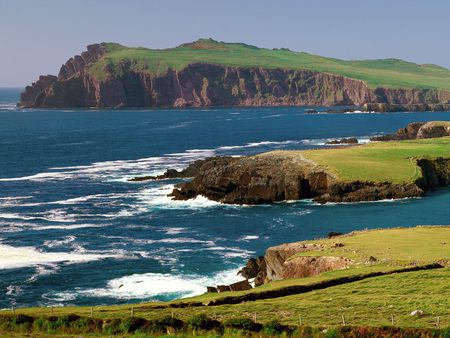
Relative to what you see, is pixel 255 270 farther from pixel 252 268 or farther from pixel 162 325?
pixel 162 325

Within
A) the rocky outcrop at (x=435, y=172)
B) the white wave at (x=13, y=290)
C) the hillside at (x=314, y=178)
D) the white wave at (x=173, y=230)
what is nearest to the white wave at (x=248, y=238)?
the white wave at (x=173, y=230)

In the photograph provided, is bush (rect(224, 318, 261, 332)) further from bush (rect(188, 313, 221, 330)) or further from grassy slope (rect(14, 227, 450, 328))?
grassy slope (rect(14, 227, 450, 328))

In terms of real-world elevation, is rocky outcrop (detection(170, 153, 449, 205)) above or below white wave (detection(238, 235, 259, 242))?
above

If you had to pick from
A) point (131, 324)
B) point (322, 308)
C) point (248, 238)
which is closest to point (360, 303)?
point (322, 308)

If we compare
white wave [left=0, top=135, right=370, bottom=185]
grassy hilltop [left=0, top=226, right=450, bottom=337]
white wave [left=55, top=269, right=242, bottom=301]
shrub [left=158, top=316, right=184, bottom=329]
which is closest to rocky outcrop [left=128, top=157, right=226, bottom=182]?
white wave [left=0, top=135, right=370, bottom=185]

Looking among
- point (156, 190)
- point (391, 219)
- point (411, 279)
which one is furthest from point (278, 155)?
point (411, 279)

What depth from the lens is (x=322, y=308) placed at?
43.3 m

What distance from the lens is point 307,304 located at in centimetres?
4491

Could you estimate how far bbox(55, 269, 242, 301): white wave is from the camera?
211 ft

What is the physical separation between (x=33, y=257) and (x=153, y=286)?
19373 mm

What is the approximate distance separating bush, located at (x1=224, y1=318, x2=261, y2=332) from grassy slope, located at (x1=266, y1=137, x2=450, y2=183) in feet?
263

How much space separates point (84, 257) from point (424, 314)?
156ft

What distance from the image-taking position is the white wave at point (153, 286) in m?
64.4

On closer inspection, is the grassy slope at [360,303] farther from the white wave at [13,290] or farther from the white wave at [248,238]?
the white wave at [248,238]
